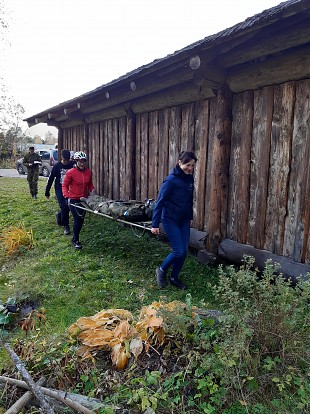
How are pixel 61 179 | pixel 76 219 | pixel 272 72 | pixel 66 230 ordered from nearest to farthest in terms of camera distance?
pixel 272 72
pixel 76 219
pixel 66 230
pixel 61 179

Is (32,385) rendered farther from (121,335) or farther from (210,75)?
(210,75)

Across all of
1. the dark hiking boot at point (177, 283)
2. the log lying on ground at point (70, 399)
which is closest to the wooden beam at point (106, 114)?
the dark hiking boot at point (177, 283)

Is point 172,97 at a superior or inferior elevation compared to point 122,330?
superior

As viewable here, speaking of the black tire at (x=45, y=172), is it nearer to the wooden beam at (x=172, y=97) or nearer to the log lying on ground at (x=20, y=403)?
the wooden beam at (x=172, y=97)

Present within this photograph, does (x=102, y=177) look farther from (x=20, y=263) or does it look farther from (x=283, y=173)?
(x=283, y=173)

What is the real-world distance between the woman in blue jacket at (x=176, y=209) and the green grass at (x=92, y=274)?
0.38m

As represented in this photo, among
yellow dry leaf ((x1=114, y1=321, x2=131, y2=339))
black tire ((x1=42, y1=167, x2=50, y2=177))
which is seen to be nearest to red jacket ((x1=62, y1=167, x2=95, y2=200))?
yellow dry leaf ((x1=114, y1=321, x2=131, y2=339))

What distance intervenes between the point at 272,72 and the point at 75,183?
13.3ft

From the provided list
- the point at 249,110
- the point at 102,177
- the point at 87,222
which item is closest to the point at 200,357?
the point at 249,110

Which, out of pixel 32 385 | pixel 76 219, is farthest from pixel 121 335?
pixel 76 219

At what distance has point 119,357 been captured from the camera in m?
2.58

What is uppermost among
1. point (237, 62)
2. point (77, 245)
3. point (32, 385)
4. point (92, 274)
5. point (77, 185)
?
point (237, 62)

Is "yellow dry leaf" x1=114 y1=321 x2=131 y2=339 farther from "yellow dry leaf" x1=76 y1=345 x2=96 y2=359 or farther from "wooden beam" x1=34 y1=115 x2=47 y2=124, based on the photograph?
"wooden beam" x1=34 y1=115 x2=47 y2=124

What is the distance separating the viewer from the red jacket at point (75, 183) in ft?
21.3
